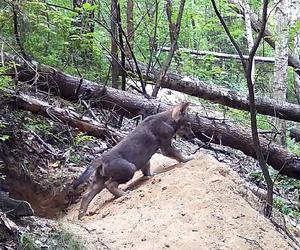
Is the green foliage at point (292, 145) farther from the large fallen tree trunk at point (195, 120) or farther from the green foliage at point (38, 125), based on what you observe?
the green foliage at point (38, 125)

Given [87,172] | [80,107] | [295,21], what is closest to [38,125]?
[80,107]

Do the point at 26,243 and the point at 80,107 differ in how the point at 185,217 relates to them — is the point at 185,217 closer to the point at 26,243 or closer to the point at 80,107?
the point at 26,243

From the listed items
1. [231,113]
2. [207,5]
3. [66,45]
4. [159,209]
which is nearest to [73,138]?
[66,45]

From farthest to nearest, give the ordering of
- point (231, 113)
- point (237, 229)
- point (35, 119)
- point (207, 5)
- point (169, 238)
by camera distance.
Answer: point (207, 5) < point (231, 113) < point (35, 119) < point (237, 229) < point (169, 238)

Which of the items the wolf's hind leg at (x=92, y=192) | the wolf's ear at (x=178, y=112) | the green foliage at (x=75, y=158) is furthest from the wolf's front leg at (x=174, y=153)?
the green foliage at (x=75, y=158)

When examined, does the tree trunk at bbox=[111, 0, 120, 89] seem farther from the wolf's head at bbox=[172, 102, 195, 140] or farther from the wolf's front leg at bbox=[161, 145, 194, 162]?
the wolf's front leg at bbox=[161, 145, 194, 162]

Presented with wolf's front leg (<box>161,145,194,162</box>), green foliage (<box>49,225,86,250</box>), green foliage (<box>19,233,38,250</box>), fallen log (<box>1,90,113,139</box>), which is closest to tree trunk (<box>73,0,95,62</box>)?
fallen log (<box>1,90,113,139</box>)

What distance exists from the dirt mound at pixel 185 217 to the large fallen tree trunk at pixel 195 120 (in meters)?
1.73

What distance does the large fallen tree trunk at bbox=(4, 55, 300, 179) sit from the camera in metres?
8.58

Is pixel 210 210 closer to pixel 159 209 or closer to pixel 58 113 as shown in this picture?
pixel 159 209

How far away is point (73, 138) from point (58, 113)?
28.6 inches

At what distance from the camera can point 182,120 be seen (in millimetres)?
→ 7793

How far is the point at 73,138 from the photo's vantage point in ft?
27.6

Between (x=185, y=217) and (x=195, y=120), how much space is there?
341 centimetres
